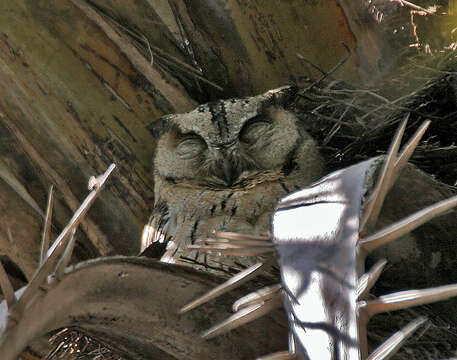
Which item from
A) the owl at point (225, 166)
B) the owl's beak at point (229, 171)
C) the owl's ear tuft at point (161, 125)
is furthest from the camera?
the owl's ear tuft at point (161, 125)

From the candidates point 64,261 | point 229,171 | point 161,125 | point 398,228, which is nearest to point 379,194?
point 398,228

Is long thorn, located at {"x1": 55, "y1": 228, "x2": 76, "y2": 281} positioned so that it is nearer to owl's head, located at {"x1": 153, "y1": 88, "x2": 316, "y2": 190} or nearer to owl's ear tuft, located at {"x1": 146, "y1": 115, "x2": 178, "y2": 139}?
owl's head, located at {"x1": 153, "y1": 88, "x2": 316, "y2": 190}

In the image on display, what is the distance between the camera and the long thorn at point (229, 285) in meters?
1.09

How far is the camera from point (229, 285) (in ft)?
3.57

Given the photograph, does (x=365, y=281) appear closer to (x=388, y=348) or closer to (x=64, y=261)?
(x=388, y=348)

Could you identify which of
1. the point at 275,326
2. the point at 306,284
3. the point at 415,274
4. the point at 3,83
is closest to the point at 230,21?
the point at 3,83

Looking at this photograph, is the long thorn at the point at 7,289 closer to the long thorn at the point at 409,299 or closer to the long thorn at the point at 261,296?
the long thorn at the point at 261,296

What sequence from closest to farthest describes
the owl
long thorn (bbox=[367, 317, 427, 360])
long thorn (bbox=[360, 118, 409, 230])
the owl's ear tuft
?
long thorn (bbox=[367, 317, 427, 360]), long thorn (bbox=[360, 118, 409, 230]), the owl, the owl's ear tuft

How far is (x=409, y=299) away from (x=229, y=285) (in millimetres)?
304

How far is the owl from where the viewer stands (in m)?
1.96

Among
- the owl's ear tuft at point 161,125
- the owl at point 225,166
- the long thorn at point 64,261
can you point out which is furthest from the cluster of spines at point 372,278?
the owl's ear tuft at point 161,125

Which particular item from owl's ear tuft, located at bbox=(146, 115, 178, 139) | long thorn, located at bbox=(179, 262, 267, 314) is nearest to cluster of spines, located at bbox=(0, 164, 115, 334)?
long thorn, located at bbox=(179, 262, 267, 314)

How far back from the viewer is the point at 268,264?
3.80 ft

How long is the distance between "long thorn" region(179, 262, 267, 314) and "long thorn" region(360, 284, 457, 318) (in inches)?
10.2
